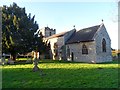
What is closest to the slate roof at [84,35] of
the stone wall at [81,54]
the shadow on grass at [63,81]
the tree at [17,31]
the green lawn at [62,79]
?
the stone wall at [81,54]

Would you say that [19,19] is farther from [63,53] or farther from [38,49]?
[63,53]

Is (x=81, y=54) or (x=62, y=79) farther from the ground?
(x=81, y=54)

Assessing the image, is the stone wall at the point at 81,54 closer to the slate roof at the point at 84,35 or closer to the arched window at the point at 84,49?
the arched window at the point at 84,49

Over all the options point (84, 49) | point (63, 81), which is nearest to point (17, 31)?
point (84, 49)

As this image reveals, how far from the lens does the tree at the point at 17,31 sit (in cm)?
3956

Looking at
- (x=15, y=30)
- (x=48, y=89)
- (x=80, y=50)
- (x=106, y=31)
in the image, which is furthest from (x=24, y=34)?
(x=48, y=89)

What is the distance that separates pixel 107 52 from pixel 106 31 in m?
4.34

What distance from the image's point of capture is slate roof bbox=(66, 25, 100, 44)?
43.4 m

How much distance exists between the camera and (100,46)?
142 feet

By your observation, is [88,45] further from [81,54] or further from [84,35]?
[84,35]

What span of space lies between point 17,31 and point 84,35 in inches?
560

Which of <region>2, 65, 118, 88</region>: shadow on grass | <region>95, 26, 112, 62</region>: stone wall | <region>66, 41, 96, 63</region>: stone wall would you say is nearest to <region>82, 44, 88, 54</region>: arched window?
Answer: <region>66, 41, 96, 63</region>: stone wall

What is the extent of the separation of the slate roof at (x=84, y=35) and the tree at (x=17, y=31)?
885 centimetres

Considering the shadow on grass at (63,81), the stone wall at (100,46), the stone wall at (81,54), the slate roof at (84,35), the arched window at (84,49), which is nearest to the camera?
the shadow on grass at (63,81)
